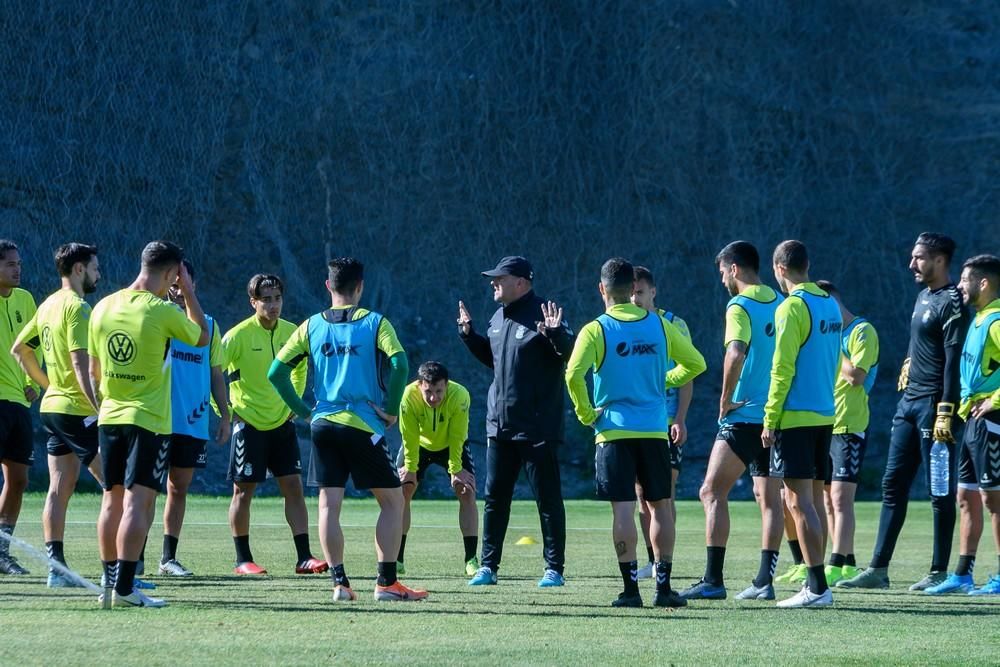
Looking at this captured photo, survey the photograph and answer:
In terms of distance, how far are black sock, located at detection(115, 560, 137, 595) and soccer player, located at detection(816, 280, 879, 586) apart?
16.0 feet

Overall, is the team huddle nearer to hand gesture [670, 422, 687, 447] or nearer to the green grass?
hand gesture [670, 422, 687, 447]

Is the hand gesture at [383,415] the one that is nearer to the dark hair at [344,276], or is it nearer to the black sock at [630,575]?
the dark hair at [344,276]

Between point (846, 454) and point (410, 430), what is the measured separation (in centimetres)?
323

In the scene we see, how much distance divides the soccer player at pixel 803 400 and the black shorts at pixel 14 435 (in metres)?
5.16

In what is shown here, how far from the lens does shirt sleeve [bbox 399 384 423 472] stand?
11109 mm

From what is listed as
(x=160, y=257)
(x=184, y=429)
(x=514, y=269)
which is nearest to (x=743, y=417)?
(x=514, y=269)

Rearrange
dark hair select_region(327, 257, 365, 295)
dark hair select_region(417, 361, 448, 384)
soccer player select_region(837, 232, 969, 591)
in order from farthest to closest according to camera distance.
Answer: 1. dark hair select_region(417, 361, 448, 384)
2. soccer player select_region(837, 232, 969, 591)
3. dark hair select_region(327, 257, 365, 295)

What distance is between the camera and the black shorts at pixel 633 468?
862 cm

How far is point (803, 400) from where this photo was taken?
8.80 meters

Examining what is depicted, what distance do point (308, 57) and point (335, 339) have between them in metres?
20.0

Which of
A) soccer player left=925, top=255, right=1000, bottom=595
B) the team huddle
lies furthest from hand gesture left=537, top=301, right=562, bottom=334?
soccer player left=925, top=255, right=1000, bottom=595

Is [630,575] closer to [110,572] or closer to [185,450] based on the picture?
[110,572]

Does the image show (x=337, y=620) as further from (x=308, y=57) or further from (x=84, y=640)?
(x=308, y=57)

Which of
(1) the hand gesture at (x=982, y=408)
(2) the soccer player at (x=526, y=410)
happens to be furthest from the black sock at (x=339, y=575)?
(1) the hand gesture at (x=982, y=408)
